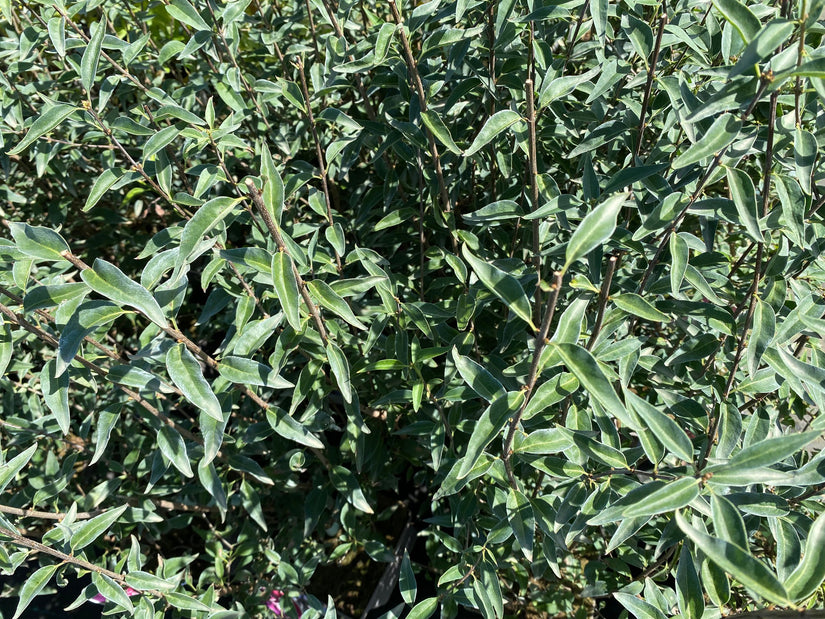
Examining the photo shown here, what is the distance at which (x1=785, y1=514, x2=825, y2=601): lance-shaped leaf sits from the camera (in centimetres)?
67

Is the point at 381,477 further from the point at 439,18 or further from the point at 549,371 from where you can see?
the point at 439,18

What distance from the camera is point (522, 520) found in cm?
110

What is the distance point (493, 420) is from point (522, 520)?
34 centimetres

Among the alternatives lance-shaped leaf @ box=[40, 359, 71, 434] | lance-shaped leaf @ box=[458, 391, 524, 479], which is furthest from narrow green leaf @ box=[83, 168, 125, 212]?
lance-shaped leaf @ box=[458, 391, 524, 479]

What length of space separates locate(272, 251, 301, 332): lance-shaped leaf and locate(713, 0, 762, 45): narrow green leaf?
63 centimetres

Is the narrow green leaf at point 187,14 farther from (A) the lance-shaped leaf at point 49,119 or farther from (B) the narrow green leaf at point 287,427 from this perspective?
(B) the narrow green leaf at point 287,427

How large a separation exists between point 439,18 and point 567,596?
1.50 m

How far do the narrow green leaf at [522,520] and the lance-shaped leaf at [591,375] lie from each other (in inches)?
17.4

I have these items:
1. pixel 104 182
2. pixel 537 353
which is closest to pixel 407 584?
pixel 537 353

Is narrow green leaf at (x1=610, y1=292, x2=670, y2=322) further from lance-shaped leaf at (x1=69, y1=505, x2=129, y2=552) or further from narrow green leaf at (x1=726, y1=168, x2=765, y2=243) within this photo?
lance-shaped leaf at (x1=69, y1=505, x2=129, y2=552)

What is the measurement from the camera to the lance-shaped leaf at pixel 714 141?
796 millimetres

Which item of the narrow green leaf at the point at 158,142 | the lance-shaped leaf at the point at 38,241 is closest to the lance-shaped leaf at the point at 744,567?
the lance-shaped leaf at the point at 38,241

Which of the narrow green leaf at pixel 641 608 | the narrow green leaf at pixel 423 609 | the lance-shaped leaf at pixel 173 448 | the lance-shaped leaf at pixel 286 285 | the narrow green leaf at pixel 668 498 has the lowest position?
the narrow green leaf at pixel 423 609

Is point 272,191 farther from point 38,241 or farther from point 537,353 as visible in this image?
point 537,353
